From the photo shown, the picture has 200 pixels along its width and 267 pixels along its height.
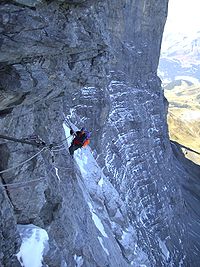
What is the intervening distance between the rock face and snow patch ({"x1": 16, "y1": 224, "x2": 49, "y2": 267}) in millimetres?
446

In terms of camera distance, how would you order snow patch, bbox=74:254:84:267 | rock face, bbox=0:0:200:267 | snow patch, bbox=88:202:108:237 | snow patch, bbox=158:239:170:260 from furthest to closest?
snow patch, bbox=158:239:170:260, snow patch, bbox=88:202:108:237, snow patch, bbox=74:254:84:267, rock face, bbox=0:0:200:267

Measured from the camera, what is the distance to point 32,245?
1623 centimetres

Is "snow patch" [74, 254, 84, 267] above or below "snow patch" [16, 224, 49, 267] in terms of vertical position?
below

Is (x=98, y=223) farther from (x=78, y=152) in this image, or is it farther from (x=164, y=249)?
(x=164, y=249)

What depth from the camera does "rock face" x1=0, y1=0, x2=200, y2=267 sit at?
1454 centimetres

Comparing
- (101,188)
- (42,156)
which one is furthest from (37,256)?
(101,188)

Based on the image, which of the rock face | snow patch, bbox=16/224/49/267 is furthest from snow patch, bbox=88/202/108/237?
snow patch, bbox=16/224/49/267

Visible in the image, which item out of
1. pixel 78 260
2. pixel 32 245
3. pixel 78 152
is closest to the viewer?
pixel 32 245

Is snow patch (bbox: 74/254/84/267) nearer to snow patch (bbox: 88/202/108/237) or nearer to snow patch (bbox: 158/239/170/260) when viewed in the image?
snow patch (bbox: 88/202/108/237)

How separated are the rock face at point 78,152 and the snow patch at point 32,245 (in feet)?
1.46

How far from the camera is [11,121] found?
15.9 m

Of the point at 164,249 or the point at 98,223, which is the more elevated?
the point at 98,223

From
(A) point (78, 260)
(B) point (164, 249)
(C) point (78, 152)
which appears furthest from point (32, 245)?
(B) point (164, 249)

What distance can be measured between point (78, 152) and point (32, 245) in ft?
54.9
